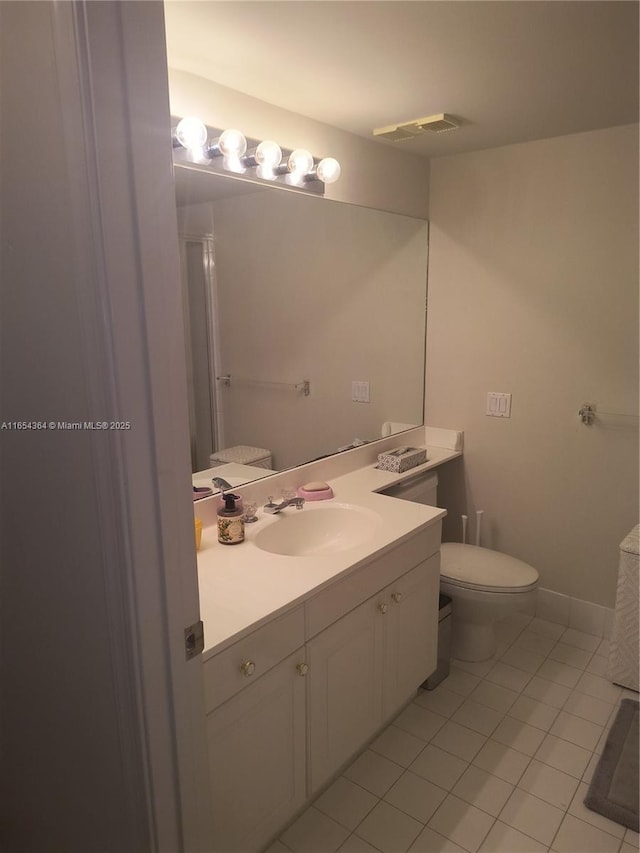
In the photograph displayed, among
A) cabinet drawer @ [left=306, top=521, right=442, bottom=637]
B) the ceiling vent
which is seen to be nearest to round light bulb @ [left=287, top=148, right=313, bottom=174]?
the ceiling vent

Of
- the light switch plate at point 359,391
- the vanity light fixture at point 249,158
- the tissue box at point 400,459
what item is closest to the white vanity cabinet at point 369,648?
the tissue box at point 400,459

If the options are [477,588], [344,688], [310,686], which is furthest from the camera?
[477,588]

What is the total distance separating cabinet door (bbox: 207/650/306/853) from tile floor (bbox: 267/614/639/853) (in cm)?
26

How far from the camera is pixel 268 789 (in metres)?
1.40

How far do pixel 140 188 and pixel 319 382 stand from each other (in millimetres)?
1641

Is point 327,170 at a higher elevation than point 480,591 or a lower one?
higher

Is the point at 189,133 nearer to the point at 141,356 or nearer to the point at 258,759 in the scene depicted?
the point at 141,356

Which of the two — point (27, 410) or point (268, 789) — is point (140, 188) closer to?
point (27, 410)

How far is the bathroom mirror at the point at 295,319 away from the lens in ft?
5.93

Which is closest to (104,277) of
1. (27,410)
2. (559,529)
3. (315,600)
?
(27,410)

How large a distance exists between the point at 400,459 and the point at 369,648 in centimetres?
92

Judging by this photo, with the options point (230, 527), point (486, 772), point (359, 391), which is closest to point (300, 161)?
point (359, 391)

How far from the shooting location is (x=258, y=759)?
1.35m

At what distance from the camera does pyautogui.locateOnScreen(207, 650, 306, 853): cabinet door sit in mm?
1253
